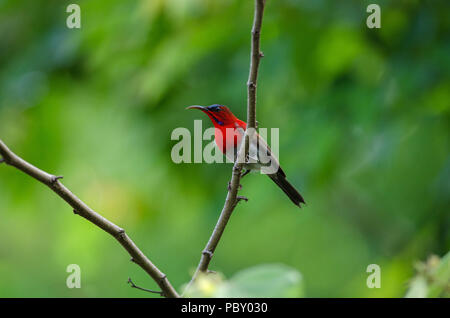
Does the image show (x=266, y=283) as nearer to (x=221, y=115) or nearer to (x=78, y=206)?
(x=78, y=206)

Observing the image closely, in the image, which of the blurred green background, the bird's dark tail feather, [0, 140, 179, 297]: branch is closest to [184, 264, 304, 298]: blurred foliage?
[0, 140, 179, 297]: branch

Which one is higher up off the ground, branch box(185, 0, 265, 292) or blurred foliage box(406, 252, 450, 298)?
branch box(185, 0, 265, 292)

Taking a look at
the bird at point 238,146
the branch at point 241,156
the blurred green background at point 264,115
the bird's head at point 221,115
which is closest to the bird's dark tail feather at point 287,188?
the bird at point 238,146

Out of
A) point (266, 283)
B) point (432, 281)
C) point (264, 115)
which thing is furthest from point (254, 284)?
point (264, 115)

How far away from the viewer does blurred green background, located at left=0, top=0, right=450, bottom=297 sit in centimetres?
477

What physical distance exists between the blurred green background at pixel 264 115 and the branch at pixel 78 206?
2315 millimetres

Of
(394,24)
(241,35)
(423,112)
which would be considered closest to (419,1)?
(394,24)

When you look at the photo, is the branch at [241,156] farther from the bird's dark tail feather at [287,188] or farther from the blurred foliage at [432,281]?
the bird's dark tail feather at [287,188]

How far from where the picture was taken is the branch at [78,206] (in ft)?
5.59

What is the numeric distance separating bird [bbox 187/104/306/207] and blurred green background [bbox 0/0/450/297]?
2.78ft

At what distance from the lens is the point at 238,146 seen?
3514 millimetres

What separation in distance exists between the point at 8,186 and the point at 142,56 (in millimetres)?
2079

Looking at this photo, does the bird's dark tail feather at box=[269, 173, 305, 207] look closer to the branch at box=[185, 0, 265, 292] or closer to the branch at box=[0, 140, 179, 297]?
the branch at box=[185, 0, 265, 292]
